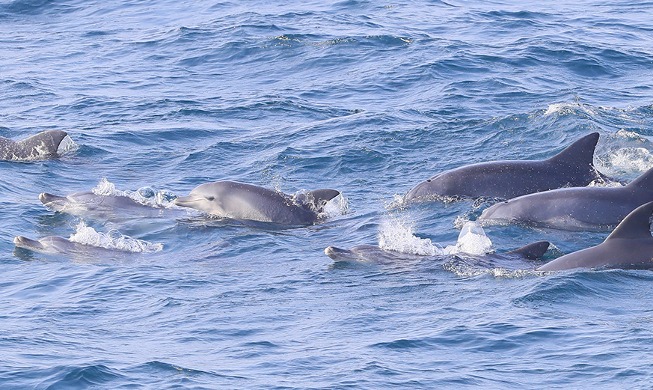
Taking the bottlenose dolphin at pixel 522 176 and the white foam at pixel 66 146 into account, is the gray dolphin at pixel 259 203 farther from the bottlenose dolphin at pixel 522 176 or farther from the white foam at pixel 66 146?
the white foam at pixel 66 146

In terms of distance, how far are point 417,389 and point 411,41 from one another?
68.0 ft

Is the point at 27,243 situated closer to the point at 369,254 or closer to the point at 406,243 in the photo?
the point at 369,254

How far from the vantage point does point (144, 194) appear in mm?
20547

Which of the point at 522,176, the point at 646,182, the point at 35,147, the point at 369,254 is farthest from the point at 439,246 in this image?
the point at 35,147

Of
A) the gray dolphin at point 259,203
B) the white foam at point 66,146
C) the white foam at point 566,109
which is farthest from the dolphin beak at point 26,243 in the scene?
the white foam at point 566,109

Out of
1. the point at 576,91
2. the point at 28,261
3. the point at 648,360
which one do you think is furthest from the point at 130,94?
the point at 648,360

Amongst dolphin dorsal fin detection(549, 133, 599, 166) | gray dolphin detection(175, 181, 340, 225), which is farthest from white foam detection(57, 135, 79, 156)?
dolphin dorsal fin detection(549, 133, 599, 166)

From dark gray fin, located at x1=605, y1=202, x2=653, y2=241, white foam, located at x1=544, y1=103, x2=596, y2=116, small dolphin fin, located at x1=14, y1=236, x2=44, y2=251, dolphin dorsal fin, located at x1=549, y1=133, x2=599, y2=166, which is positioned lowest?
white foam, located at x1=544, y1=103, x2=596, y2=116

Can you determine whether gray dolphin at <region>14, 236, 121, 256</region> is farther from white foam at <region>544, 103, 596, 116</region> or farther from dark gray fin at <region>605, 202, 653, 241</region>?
white foam at <region>544, 103, 596, 116</region>

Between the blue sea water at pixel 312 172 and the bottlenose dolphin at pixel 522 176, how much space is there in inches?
15.1

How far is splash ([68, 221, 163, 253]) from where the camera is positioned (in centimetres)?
1722

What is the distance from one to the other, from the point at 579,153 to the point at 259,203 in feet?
15.7

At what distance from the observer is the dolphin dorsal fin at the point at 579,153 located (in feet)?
59.8

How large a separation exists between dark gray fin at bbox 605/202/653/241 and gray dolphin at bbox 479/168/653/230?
205cm
